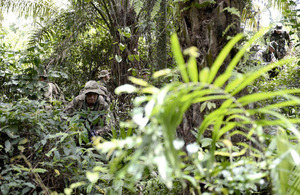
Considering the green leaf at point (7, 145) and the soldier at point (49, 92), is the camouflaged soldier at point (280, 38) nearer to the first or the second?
the soldier at point (49, 92)

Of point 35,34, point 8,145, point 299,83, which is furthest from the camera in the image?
point 35,34

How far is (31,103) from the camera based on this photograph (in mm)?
3088

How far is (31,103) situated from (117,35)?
3292mm

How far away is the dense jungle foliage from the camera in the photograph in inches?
31.4

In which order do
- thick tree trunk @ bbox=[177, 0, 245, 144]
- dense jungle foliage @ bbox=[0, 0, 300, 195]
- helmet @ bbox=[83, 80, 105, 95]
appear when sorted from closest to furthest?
dense jungle foliage @ bbox=[0, 0, 300, 195] → thick tree trunk @ bbox=[177, 0, 245, 144] → helmet @ bbox=[83, 80, 105, 95]

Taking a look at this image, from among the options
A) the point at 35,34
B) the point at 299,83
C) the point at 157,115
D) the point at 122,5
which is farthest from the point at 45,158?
the point at 35,34

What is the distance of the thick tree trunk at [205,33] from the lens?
1.98m

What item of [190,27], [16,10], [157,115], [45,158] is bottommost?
[45,158]

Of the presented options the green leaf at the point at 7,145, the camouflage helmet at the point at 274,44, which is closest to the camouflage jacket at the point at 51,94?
the green leaf at the point at 7,145

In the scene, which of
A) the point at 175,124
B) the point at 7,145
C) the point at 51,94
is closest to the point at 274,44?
the point at 51,94

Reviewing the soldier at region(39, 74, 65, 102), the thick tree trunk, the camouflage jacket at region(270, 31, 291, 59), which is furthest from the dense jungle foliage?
the camouflage jacket at region(270, 31, 291, 59)

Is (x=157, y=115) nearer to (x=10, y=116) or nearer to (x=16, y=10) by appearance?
(x=10, y=116)

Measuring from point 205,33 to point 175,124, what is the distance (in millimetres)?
1327

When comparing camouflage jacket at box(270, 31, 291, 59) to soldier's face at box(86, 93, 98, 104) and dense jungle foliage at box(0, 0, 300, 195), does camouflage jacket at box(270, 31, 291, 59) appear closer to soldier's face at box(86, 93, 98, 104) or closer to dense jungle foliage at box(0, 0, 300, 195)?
dense jungle foliage at box(0, 0, 300, 195)
